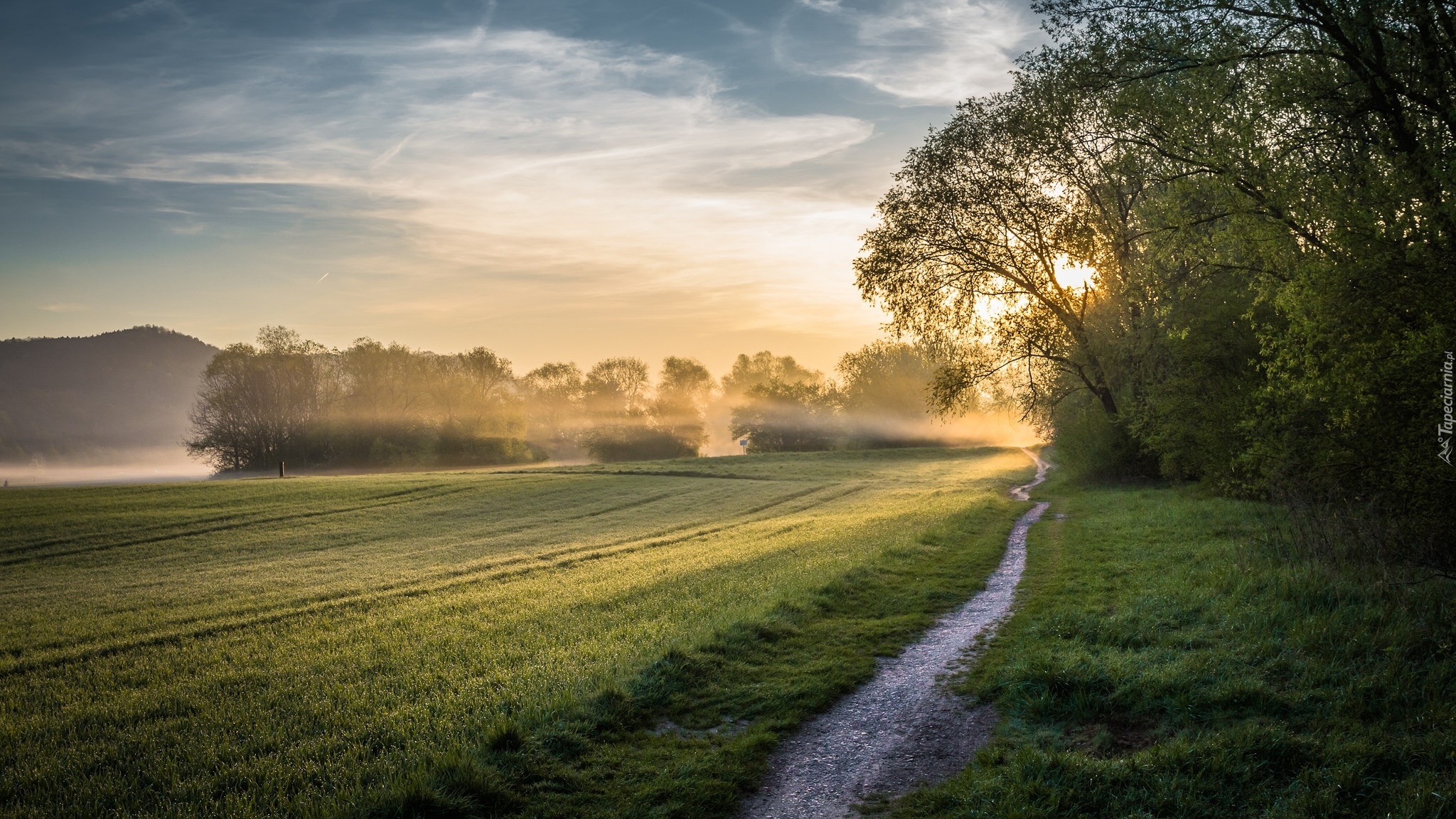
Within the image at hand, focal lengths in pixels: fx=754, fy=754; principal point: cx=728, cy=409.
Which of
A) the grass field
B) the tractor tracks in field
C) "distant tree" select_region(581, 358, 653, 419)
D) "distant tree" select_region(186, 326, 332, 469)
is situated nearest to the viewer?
the grass field

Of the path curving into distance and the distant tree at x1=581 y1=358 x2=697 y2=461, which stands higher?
the distant tree at x1=581 y1=358 x2=697 y2=461

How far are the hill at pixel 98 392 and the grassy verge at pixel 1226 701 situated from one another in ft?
472

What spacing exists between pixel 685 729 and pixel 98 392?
180 metres

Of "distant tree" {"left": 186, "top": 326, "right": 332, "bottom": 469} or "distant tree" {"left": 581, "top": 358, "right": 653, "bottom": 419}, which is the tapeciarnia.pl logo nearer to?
"distant tree" {"left": 186, "top": 326, "right": 332, "bottom": 469}

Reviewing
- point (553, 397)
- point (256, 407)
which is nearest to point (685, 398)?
point (553, 397)

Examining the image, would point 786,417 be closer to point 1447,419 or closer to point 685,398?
point 685,398

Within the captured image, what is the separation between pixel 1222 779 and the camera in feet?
19.7

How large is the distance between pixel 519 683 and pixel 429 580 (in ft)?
32.6

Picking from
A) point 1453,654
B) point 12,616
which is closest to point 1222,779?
point 1453,654

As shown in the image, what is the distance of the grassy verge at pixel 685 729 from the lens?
6293 millimetres

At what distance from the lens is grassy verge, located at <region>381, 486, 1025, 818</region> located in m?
6.29

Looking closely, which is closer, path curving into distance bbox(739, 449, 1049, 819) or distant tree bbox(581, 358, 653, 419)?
path curving into distance bbox(739, 449, 1049, 819)

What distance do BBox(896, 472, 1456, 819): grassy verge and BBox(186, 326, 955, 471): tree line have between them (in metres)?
69.1

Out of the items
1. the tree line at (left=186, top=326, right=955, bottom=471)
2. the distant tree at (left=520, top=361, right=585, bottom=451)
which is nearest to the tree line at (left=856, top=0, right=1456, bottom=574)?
the tree line at (left=186, top=326, right=955, bottom=471)
